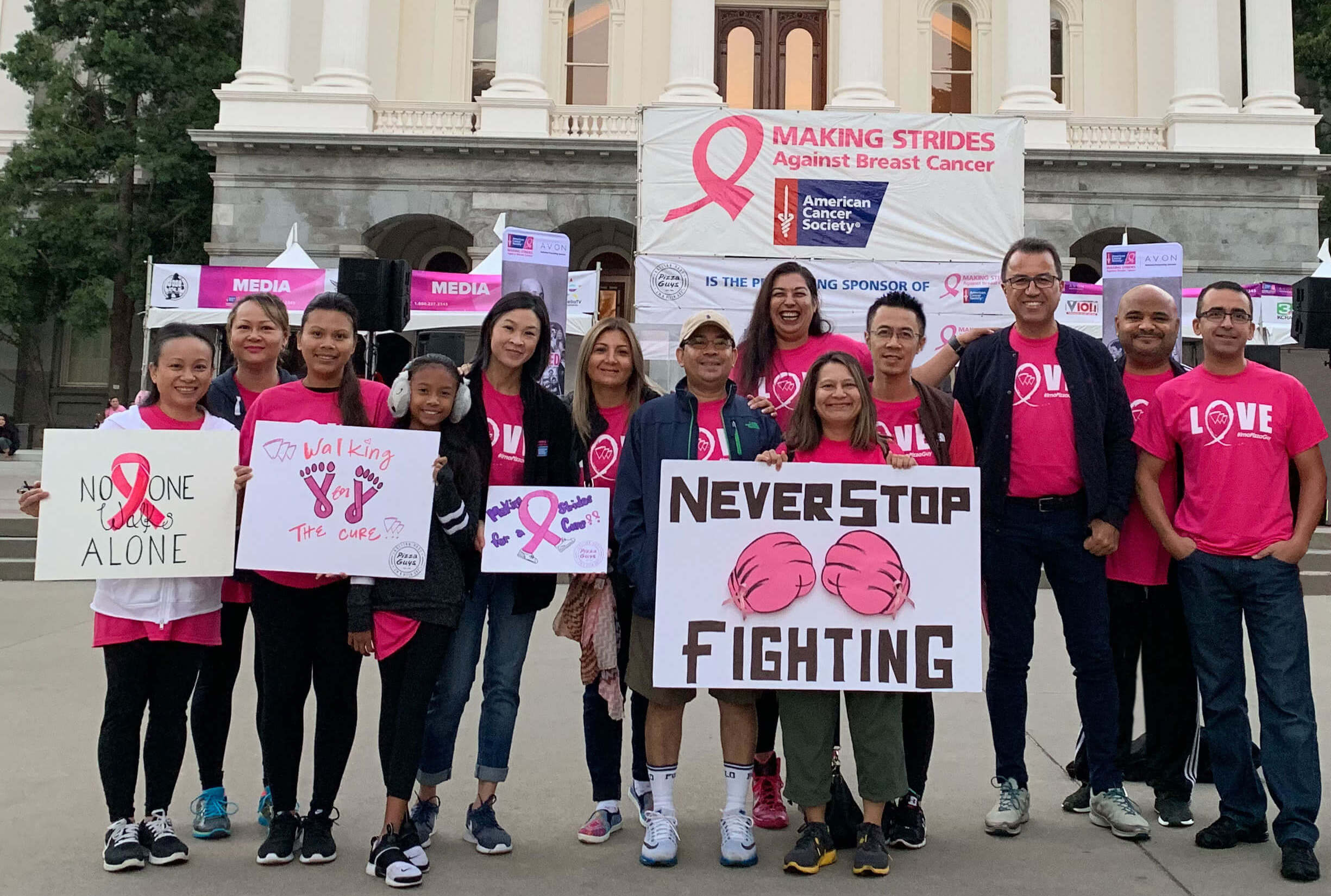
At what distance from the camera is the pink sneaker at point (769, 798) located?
454 centimetres

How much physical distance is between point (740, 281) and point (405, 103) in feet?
43.7

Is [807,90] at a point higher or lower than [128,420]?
higher

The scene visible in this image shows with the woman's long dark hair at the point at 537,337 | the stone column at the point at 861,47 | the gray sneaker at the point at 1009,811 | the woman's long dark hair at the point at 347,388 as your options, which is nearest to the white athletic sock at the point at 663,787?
the gray sneaker at the point at 1009,811

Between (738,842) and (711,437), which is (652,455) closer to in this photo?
(711,437)

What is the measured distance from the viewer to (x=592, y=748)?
14.7 feet

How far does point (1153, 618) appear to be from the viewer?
16.2 ft

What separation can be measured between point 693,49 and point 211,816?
21.3 meters

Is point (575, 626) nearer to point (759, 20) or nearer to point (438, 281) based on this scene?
point (438, 281)

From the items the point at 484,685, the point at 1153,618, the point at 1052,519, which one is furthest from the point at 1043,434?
the point at 484,685

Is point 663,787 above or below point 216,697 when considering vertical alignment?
below

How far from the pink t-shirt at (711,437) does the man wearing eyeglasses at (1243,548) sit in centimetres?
181

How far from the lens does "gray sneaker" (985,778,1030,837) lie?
4.44 meters

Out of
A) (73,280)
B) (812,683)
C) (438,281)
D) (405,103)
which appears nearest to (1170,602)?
(812,683)

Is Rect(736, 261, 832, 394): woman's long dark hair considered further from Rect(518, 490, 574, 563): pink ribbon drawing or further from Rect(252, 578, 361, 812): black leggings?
Rect(252, 578, 361, 812): black leggings
